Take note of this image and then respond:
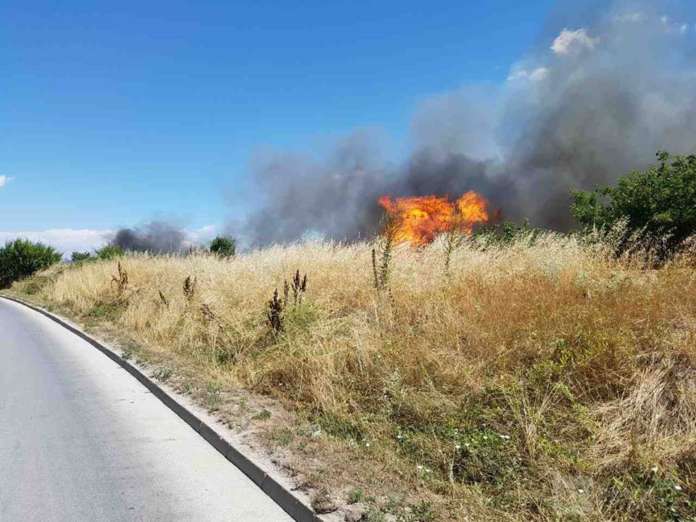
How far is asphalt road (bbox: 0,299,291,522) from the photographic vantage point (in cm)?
431

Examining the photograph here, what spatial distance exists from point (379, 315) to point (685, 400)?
4.58 metres

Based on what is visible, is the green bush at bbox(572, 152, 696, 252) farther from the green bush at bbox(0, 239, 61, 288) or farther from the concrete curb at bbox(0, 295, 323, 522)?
the green bush at bbox(0, 239, 61, 288)

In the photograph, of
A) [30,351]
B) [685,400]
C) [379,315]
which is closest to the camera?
[685,400]

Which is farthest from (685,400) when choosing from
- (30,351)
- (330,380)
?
(30,351)

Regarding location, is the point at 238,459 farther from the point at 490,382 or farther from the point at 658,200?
the point at 658,200

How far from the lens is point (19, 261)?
49.6m

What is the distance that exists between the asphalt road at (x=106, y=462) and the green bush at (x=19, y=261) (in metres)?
46.8

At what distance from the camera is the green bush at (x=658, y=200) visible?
20094mm

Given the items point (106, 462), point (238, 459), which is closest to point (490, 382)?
point (238, 459)

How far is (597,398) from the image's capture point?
539 cm

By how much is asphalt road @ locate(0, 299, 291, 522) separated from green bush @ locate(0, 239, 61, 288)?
154 feet

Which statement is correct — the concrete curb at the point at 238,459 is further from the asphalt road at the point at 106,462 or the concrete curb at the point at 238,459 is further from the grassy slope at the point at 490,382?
the grassy slope at the point at 490,382

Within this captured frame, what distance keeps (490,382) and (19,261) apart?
5424 centimetres

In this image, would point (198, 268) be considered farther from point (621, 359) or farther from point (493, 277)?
point (621, 359)
